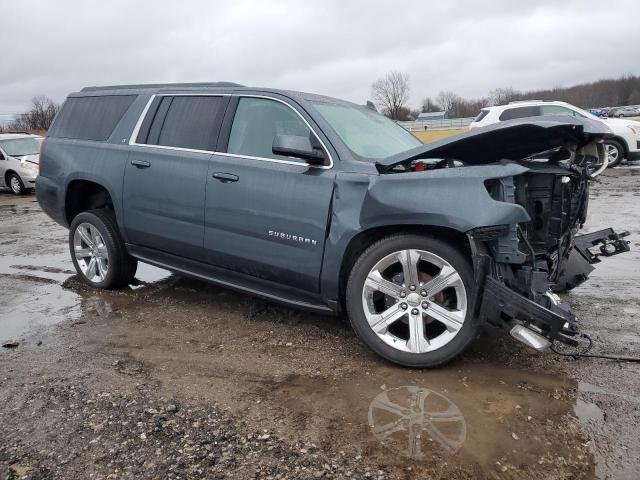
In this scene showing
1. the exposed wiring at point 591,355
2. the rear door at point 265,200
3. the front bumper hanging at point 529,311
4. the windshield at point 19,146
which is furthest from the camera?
the windshield at point 19,146

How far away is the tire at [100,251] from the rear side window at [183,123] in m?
0.87

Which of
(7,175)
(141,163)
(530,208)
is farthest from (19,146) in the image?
(530,208)

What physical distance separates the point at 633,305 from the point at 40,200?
18.1ft

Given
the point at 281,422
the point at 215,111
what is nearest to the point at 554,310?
the point at 281,422

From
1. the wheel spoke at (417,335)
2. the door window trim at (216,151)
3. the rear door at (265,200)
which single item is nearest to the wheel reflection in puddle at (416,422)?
the wheel spoke at (417,335)

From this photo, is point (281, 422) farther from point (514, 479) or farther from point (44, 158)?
point (44, 158)

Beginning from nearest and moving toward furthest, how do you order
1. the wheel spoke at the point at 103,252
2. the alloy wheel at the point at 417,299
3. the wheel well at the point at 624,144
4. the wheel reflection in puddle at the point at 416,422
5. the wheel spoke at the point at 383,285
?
the wheel reflection in puddle at the point at 416,422, the alloy wheel at the point at 417,299, the wheel spoke at the point at 383,285, the wheel spoke at the point at 103,252, the wheel well at the point at 624,144

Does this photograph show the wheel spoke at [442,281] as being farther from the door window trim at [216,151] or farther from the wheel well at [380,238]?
the door window trim at [216,151]

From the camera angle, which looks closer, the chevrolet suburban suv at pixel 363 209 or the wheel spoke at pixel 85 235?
the chevrolet suburban suv at pixel 363 209

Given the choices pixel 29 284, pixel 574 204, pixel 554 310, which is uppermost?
pixel 574 204

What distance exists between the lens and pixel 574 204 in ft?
11.5

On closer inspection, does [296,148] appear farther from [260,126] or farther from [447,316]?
[447,316]

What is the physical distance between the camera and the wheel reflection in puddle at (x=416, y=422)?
2535 millimetres

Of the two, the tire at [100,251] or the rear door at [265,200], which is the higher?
the rear door at [265,200]
